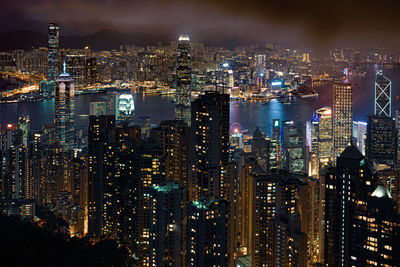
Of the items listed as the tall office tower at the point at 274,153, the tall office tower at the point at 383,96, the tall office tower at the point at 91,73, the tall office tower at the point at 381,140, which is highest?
the tall office tower at the point at 91,73

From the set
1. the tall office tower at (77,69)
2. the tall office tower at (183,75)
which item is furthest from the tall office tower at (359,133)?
the tall office tower at (77,69)

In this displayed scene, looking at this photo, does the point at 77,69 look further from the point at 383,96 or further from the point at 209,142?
the point at 209,142

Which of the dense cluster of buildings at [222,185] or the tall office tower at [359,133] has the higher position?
the tall office tower at [359,133]

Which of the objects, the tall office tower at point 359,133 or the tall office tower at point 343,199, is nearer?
the tall office tower at point 343,199

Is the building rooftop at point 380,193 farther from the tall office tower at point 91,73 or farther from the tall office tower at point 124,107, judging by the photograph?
the tall office tower at point 91,73

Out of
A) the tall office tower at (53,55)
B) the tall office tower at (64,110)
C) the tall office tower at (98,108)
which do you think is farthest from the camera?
the tall office tower at (98,108)

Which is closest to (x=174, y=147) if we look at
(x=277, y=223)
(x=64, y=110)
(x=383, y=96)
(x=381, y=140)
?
(x=277, y=223)

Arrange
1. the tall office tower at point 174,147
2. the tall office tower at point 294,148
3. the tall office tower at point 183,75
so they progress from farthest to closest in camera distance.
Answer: the tall office tower at point 183,75 → the tall office tower at point 294,148 → the tall office tower at point 174,147

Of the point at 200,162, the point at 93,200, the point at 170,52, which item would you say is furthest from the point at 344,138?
the point at 170,52
